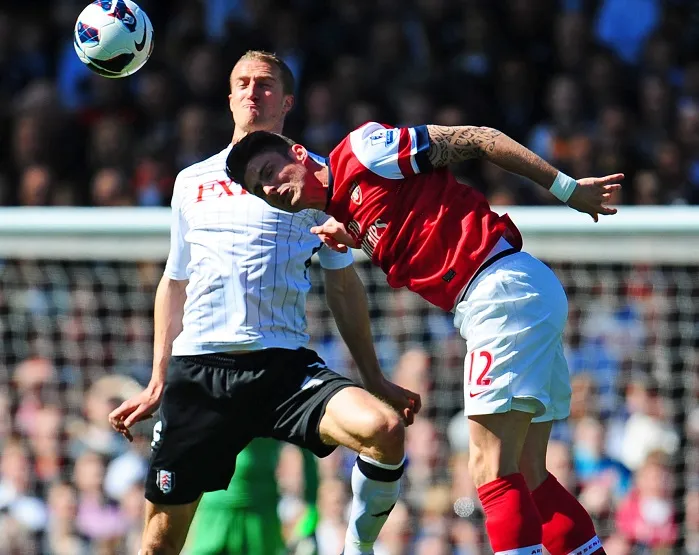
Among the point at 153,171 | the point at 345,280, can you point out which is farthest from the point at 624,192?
the point at 345,280

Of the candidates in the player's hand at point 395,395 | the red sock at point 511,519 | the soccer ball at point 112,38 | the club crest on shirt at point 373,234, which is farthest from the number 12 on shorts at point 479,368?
the soccer ball at point 112,38

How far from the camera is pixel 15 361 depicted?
28.9ft

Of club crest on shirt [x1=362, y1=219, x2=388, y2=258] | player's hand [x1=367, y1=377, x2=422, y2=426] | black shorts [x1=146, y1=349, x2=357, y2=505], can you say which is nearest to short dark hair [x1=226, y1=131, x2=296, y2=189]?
club crest on shirt [x1=362, y1=219, x2=388, y2=258]

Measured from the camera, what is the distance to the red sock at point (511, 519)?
4875 millimetres

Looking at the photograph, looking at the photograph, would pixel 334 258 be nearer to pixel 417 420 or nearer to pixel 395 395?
pixel 395 395

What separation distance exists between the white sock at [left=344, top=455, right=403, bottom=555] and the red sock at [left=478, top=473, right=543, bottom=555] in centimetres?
56

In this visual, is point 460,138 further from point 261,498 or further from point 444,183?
point 261,498

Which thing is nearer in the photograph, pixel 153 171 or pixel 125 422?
pixel 125 422

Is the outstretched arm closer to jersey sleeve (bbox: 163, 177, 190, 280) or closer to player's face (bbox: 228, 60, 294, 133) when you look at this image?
player's face (bbox: 228, 60, 294, 133)

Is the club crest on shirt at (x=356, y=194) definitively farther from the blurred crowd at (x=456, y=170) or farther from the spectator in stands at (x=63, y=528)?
the spectator in stands at (x=63, y=528)

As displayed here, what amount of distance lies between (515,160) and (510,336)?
647 millimetres

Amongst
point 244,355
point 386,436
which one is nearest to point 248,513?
point 244,355

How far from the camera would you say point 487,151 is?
5.00 meters

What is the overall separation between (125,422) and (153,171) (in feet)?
14.4
